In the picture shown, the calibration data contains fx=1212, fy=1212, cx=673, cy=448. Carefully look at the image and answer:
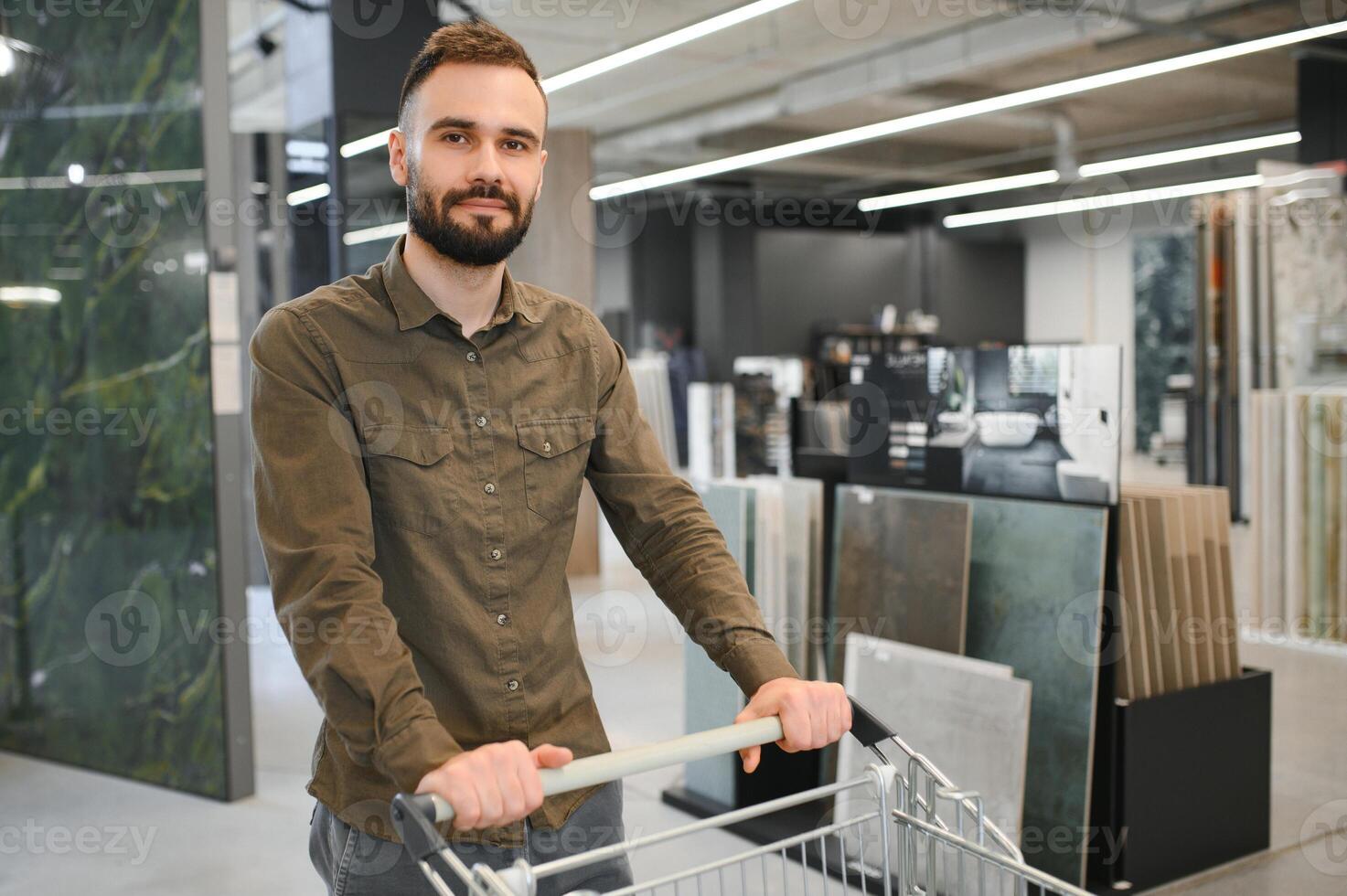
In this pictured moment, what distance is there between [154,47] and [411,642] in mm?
3191

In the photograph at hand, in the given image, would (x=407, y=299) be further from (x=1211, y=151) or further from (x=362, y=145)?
(x=1211, y=151)

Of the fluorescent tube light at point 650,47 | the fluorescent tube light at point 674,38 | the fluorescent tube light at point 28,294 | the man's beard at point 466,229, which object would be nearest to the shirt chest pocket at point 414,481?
the man's beard at point 466,229

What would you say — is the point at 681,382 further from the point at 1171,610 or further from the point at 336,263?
the point at 1171,610

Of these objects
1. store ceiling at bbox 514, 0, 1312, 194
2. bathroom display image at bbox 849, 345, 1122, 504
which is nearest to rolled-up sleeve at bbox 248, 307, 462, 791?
bathroom display image at bbox 849, 345, 1122, 504

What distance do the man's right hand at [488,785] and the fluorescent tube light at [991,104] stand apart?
780 cm

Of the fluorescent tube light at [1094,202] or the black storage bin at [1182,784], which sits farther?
the fluorescent tube light at [1094,202]

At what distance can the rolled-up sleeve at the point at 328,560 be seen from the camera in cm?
124

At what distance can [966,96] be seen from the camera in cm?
1161

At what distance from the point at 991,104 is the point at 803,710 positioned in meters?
8.84

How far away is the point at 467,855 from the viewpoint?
148 centimetres

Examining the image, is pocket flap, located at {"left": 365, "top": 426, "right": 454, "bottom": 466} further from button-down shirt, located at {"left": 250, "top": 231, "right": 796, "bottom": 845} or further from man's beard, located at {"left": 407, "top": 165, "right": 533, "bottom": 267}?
man's beard, located at {"left": 407, "top": 165, "right": 533, "bottom": 267}

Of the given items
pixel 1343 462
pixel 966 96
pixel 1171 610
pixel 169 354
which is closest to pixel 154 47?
pixel 169 354

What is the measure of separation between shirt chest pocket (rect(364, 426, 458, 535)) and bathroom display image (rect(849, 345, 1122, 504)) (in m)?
1.98

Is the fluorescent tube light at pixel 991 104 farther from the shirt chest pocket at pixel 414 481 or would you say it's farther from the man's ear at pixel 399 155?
the shirt chest pocket at pixel 414 481
